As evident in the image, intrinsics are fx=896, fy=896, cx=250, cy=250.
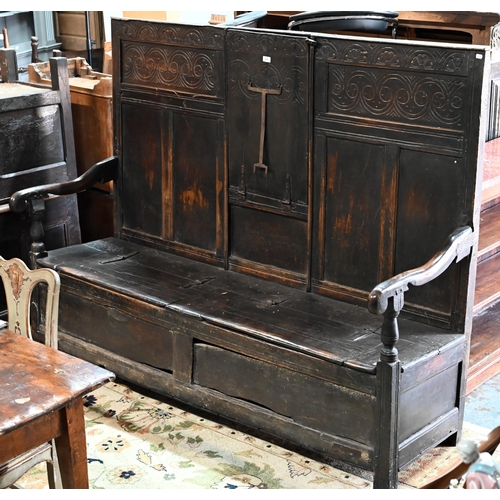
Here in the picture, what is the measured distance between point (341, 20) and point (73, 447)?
2564 millimetres

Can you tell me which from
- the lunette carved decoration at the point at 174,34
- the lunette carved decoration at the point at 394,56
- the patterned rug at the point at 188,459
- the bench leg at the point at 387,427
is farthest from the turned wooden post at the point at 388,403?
the lunette carved decoration at the point at 174,34

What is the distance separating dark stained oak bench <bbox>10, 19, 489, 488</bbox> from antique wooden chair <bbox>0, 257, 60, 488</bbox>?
3.02 ft

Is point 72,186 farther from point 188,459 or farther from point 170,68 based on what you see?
point 188,459

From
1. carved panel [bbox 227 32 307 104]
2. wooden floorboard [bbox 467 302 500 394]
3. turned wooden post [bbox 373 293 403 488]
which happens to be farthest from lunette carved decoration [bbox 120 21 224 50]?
wooden floorboard [bbox 467 302 500 394]

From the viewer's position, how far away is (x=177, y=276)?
4.70m

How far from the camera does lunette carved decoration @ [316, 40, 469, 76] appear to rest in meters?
3.72

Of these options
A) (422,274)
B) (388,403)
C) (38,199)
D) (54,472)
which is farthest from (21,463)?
(38,199)

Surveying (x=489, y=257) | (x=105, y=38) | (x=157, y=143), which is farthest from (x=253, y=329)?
(x=105, y=38)

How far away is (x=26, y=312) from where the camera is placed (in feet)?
11.5

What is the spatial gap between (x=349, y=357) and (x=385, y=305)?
34cm

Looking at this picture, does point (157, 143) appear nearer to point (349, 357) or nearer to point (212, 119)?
point (212, 119)

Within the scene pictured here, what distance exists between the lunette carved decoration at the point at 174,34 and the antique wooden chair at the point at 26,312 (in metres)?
1.69

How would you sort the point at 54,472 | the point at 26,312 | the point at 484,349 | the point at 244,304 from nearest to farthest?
the point at 54,472 < the point at 26,312 < the point at 244,304 < the point at 484,349

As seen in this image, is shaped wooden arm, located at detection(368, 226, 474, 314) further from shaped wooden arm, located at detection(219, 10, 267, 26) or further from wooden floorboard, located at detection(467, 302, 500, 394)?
shaped wooden arm, located at detection(219, 10, 267, 26)
